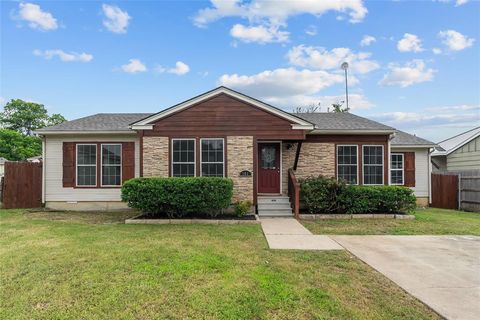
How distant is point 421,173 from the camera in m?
14.4

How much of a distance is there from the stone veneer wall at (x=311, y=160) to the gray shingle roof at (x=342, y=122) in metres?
0.85

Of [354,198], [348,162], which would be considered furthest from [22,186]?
[348,162]

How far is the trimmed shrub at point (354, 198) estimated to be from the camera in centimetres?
1020

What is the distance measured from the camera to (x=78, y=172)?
12227 mm

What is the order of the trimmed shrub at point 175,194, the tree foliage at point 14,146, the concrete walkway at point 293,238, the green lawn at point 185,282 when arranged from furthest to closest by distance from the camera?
the tree foliage at point 14,146 < the trimmed shrub at point 175,194 < the concrete walkway at point 293,238 < the green lawn at point 185,282

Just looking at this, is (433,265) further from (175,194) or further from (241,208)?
(175,194)

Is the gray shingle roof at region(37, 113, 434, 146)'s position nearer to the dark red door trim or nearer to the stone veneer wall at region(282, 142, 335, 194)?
the stone veneer wall at region(282, 142, 335, 194)

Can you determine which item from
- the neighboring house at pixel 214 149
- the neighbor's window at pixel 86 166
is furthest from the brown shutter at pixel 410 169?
the neighbor's window at pixel 86 166

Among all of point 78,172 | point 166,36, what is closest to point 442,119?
point 166,36

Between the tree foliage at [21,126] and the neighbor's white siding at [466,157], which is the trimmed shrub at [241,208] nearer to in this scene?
the neighbor's white siding at [466,157]

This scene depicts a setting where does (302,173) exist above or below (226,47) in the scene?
below

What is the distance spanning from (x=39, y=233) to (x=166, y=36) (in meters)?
10.1

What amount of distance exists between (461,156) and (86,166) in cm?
1901

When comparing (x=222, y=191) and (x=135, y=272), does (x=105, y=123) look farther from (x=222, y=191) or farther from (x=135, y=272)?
(x=135, y=272)
